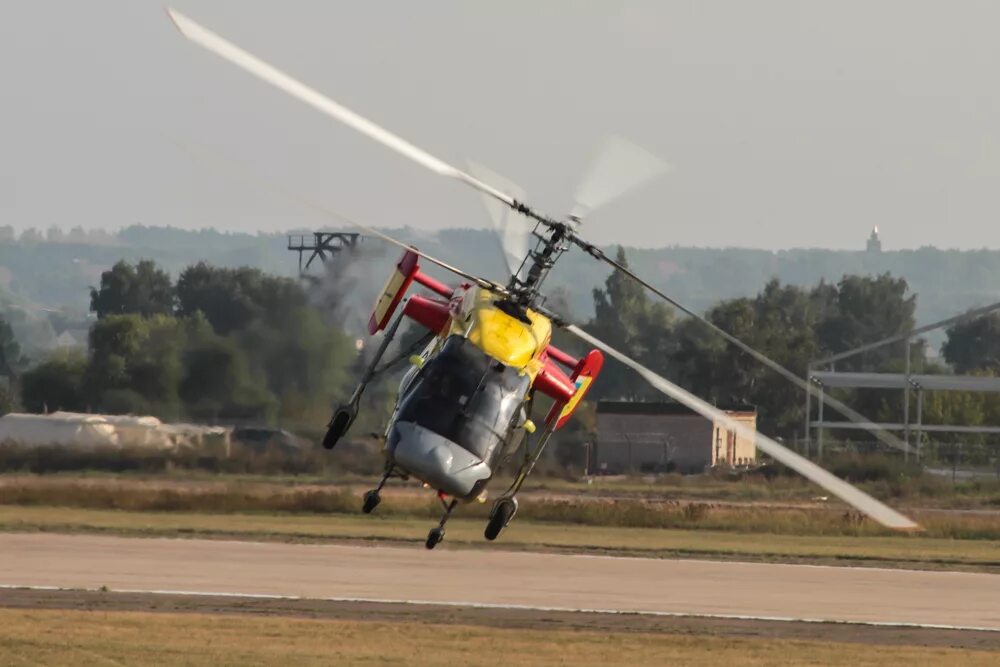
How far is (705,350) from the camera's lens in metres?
120

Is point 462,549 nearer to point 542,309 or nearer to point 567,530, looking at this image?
point 567,530

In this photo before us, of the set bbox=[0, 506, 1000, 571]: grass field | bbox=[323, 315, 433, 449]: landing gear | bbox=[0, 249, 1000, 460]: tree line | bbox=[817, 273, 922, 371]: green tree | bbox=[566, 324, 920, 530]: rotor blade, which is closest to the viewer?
bbox=[566, 324, 920, 530]: rotor blade

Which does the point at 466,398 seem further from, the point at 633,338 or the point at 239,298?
the point at 633,338

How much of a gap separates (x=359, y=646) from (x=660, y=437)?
Result: 192 feet

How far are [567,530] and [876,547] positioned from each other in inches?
370

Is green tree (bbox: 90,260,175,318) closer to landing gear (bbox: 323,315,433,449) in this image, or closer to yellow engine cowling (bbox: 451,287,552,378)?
landing gear (bbox: 323,315,433,449)

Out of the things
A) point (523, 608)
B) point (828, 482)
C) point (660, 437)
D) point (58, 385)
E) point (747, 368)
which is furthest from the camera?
point (747, 368)

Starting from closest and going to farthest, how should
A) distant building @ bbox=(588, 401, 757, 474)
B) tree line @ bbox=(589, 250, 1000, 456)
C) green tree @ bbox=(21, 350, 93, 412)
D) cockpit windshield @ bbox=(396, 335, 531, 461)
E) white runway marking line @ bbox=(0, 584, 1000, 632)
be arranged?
cockpit windshield @ bbox=(396, 335, 531, 461) < white runway marking line @ bbox=(0, 584, 1000, 632) < green tree @ bbox=(21, 350, 93, 412) < distant building @ bbox=(588, 401, 757, 474) < tree line @ bbox=(589, 250, 1000, 456)

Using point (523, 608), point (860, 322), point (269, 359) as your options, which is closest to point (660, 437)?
point (269, 359)

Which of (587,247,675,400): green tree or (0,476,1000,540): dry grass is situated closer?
(0,476,1000,540): dry grass

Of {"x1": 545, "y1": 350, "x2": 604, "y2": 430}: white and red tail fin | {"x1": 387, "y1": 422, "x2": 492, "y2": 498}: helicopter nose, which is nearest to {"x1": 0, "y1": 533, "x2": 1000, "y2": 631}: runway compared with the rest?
{"x1": 545, "y1": 350, "x2": 604, "y2": 430}: white and red tail fin

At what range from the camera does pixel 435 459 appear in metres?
27.1

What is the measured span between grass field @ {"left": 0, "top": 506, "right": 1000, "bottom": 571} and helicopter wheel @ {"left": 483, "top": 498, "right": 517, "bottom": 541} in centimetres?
2740

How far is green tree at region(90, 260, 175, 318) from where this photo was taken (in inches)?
4018
